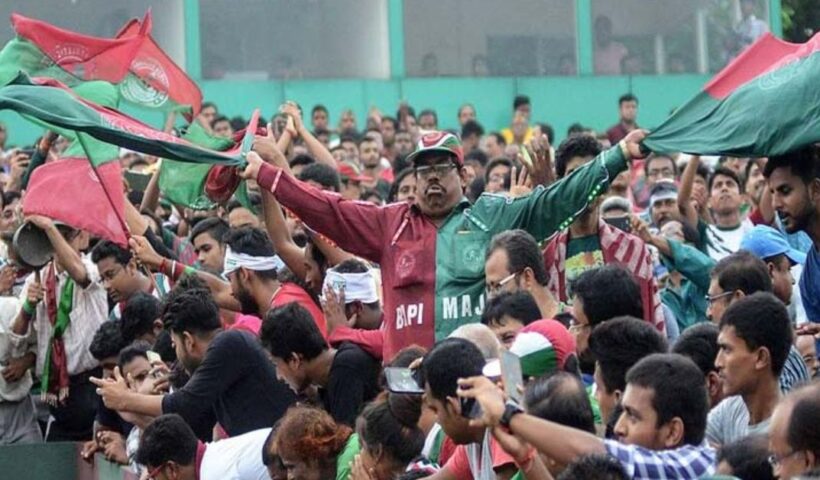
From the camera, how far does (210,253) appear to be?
11.7 m

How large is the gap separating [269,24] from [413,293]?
488 inches

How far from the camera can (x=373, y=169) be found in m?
17.3

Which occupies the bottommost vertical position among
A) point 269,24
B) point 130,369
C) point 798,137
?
point 130,369

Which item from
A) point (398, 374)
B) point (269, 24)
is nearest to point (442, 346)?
point (398, 374)

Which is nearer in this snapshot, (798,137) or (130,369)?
(798,137)

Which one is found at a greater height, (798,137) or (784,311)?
(798,137)

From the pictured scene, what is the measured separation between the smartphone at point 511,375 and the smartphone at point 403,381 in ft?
3.35

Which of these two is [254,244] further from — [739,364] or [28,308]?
[739,364]

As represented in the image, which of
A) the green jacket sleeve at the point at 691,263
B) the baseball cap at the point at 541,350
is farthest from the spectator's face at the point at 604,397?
the green jacket sleeve at the point at 691,263

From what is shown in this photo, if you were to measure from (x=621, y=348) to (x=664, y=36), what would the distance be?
1506cm

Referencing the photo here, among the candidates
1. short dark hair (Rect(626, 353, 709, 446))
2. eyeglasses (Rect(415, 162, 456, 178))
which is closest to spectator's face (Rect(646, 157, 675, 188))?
eyeglasses (Rect(415, 162, 456, 178))

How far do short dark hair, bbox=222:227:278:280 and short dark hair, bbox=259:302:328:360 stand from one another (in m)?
1.29

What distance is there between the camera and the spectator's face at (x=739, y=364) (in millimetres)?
6914

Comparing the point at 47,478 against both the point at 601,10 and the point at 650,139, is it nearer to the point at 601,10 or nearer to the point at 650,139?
the point at 650,139
